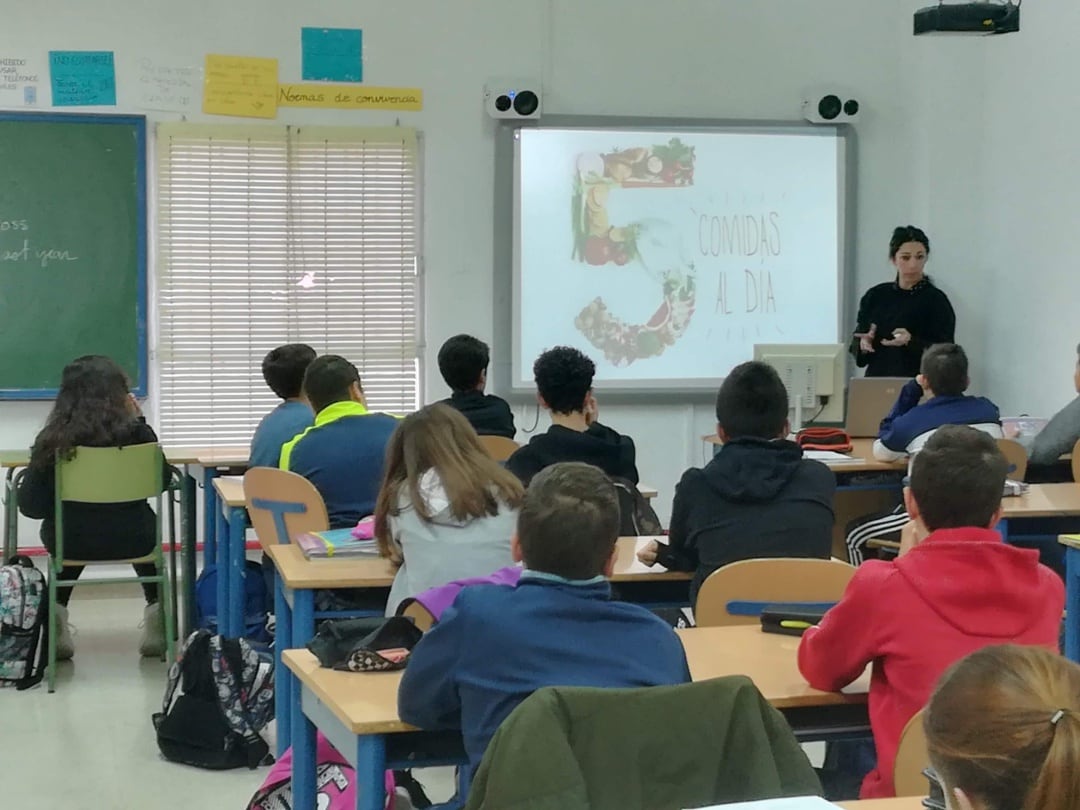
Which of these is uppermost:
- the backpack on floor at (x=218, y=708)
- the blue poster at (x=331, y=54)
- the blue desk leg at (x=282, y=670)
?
the blue poster at (x=331, y=54)

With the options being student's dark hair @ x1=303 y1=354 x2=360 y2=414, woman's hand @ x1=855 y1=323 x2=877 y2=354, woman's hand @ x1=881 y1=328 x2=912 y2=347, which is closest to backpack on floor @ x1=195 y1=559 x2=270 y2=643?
student's dark hair @ x1=303 y1=354 x2=360 y2=414

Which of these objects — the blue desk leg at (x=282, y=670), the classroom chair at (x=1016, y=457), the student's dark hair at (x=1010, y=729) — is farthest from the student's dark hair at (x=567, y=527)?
the classroom chair at (x=1016, y=457)

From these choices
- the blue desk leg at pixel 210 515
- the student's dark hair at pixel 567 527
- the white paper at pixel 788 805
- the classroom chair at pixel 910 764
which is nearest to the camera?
the white paper at pixel 788 805

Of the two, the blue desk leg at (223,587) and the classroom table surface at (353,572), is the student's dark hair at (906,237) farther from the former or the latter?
the classroom table surface at (353,572)

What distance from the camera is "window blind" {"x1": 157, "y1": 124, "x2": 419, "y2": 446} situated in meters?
6.77

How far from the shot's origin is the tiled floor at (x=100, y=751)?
12.8ft

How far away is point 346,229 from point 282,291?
1.41 feet

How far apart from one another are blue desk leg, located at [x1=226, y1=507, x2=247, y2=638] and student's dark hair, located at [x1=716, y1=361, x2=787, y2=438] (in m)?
1.89

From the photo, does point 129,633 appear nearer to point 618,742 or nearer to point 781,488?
point 781,488

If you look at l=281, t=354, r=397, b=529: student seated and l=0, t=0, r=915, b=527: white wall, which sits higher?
l=0, t=0, r=915, b=527: white wall

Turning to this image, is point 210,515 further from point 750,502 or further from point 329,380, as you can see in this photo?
point 750,502

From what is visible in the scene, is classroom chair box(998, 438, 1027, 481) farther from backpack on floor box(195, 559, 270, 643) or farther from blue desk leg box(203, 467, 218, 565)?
blue desk leg box(203, 467, 218, 565)

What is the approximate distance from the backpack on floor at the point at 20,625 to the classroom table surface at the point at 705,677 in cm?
271

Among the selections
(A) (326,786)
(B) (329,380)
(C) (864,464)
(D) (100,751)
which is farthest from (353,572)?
(C) (864,464)
